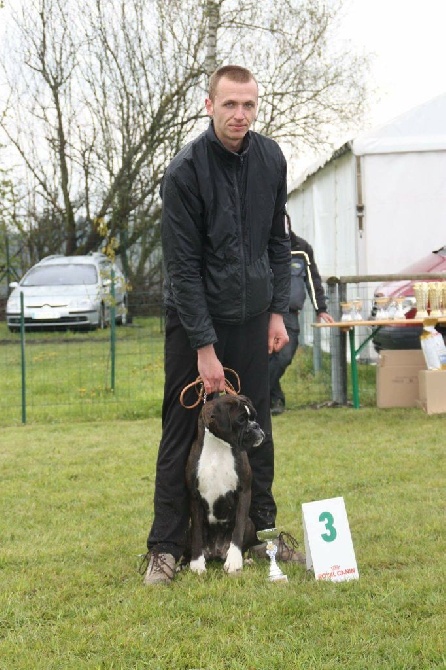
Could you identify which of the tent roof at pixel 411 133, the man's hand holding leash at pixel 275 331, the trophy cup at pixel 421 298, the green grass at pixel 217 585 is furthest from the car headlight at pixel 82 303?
the man's hand holding leash at pixel 275 331

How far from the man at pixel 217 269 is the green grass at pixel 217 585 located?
38 cm

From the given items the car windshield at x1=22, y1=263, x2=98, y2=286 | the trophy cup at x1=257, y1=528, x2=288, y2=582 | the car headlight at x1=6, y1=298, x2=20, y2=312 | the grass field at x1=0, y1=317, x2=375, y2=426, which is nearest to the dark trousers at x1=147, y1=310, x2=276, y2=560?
the trophy cup at x1=257, y1=528, x2=288, y2=582

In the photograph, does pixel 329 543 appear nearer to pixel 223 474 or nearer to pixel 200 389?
pixel 223 474

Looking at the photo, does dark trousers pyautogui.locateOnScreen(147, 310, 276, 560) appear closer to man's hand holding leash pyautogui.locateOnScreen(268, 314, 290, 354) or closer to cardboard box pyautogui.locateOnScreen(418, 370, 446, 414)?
man's hand holding leash pyautogui.locateOnScreen(268, 314, 290, 354)

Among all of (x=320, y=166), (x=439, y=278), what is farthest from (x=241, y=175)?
(x=320, y=166)

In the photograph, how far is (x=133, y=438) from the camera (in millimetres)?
8227

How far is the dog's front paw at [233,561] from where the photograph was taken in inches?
164

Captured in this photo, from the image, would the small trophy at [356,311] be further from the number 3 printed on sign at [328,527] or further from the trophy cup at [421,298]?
the number 3 printed on sign at [328,527]

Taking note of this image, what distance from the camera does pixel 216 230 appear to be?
3.99m

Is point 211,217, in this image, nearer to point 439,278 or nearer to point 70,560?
point 70,560

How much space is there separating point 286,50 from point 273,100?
Result: 0.97 meters

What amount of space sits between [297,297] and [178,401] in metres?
4.80

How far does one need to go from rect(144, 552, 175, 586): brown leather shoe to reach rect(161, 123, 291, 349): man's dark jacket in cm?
88

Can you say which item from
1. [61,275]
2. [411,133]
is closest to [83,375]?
[411,133]
